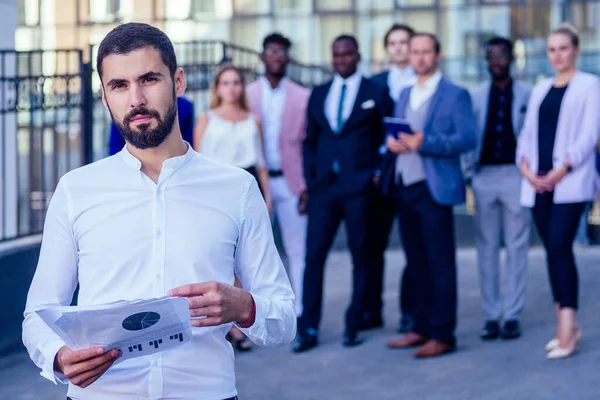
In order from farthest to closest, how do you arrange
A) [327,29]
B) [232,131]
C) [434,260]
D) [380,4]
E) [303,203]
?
1. [327,29]
2. [380,4]
3. [303,203]
4. [232,131]
5. [434,260]

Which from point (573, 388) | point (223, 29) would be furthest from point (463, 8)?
point (573, 388)

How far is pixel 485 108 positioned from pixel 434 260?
114 cm

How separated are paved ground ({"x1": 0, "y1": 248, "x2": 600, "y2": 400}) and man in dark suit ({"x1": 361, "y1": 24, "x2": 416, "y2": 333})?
0.52ft

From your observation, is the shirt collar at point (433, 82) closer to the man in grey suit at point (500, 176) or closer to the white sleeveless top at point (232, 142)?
the man in grey suit at point (500, 176)

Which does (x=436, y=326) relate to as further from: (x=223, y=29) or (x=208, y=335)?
(x=223, y=29)

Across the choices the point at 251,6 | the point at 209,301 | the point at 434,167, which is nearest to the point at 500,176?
the point at 434,167

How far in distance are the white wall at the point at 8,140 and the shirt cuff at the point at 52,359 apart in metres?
5.65

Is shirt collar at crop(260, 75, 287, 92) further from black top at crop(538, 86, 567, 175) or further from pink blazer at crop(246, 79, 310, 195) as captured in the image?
black top at crop(538, 86, 567, 175)

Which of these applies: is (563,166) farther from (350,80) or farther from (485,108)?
(350,80)

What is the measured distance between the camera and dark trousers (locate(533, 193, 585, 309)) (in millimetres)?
7152

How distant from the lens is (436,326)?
7625mm

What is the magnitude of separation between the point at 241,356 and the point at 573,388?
90.9 inches

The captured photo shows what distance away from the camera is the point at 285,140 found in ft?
28.1

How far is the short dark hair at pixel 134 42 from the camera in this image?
2848 mm
